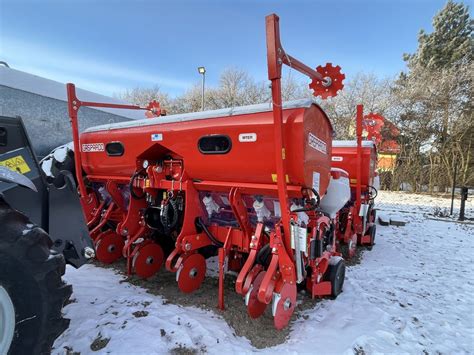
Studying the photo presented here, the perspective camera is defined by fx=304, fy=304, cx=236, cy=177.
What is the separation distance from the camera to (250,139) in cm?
249

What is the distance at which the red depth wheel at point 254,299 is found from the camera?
8.09 feet

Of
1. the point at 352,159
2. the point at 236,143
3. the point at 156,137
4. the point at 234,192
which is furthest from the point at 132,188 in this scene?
the point at 352,159

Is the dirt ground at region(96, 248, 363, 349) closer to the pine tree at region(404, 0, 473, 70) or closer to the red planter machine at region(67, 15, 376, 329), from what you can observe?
the red planter machine at region(67, 15, 376, 329)

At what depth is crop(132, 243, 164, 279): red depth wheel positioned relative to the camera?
3453 millimetres

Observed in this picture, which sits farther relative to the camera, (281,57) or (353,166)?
(353,166)

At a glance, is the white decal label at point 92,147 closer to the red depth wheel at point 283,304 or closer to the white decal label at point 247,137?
the white decal label at point 247,137

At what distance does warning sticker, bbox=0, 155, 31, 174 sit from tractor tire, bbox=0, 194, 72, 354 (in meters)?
0.29

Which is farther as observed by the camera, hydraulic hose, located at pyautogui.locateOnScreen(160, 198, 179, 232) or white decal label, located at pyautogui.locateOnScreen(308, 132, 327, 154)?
hydraulic hose, located at pyautogui.locateOnScreen(160, 198, 179, 232)

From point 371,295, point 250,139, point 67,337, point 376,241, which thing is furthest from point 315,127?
point 376,241

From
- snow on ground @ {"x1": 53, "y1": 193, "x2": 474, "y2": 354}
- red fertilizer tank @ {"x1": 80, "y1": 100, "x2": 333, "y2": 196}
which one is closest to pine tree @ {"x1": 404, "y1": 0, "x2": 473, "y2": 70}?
snow on ground @ {"x1": 53, "y1": 193, "x2": 474, "y2": 354}

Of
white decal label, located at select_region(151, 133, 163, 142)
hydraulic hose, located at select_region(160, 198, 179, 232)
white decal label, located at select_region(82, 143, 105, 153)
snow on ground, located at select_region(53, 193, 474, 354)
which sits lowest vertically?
snow on ground, located at select_region(53, 193, 474, 354)

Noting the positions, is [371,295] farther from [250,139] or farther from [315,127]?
[250,139]

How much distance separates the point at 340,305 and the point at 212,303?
1314 millimetres

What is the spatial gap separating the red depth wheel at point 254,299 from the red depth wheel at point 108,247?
2246 millimetres
